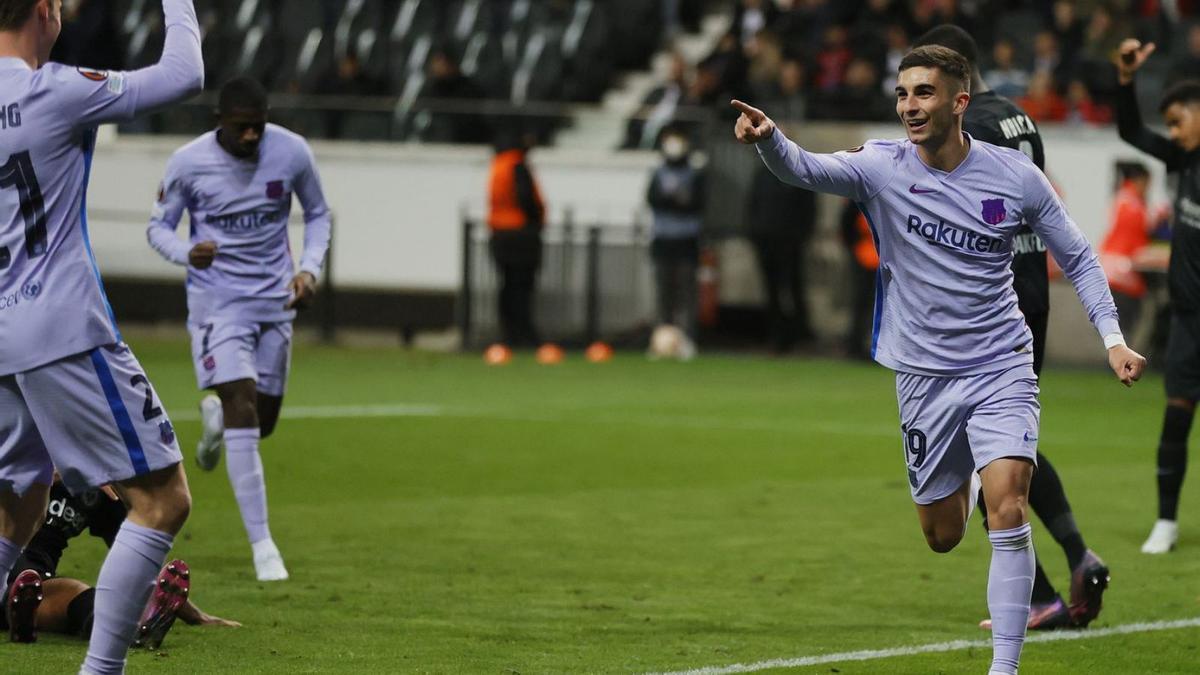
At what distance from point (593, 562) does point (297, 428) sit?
20.7 ft

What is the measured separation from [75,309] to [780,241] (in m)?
17.8

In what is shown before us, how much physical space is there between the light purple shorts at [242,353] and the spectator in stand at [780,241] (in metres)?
13.6

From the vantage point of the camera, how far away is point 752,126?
655 centimetres

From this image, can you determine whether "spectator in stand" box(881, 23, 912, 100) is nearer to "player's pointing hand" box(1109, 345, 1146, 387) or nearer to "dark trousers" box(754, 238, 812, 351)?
"dark trousers" box(754, 238, 812, 351)

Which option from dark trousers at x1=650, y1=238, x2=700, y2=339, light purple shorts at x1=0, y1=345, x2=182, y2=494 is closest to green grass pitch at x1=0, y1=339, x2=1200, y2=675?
light purple shorts at x1=0, y1=345, x2=182, y2=494

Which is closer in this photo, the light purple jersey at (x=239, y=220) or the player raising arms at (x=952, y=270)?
the player raising arms at (x=952, y=270)

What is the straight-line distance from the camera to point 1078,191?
22.2m

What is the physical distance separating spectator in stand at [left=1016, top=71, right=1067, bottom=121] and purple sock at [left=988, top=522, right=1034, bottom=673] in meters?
16.0

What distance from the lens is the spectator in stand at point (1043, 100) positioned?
22156 millimetres

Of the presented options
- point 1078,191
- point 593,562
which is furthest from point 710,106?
point 593,562

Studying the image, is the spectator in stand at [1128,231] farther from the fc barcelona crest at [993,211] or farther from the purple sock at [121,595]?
the purple sock at [121,595]

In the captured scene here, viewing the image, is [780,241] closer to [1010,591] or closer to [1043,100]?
[1043,100]

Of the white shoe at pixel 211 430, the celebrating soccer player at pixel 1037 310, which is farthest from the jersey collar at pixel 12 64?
the white shoe at pixel 211 430

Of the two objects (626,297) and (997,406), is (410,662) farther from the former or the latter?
(626,297)
